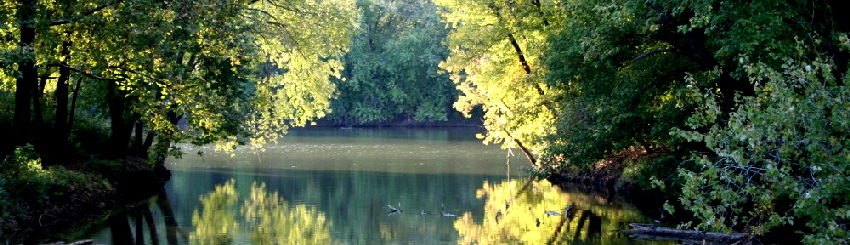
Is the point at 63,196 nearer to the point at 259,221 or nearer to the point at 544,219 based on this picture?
the point at 259,221

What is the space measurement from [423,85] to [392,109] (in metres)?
3.63

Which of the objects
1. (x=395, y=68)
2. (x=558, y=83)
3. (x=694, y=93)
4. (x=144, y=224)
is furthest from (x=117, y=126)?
(x=395, y=68)

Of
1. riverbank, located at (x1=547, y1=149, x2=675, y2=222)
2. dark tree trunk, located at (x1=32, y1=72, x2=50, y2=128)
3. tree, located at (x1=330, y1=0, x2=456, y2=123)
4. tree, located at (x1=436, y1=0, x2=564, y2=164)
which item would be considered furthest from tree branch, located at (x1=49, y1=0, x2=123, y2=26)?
tree, located at (x1=330, y1=0, x2=456, y2=123)

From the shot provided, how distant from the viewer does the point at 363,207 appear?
1105 inches

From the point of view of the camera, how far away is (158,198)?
30172 mm

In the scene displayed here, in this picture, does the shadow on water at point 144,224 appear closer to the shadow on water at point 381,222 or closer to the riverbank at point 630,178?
the shadow on water at point 381,222

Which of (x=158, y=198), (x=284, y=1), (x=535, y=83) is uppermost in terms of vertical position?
(x=284, y=1)

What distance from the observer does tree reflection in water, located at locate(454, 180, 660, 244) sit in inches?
847

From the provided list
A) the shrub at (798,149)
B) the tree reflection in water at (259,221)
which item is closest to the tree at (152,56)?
the tree reflection in water at (259,221)

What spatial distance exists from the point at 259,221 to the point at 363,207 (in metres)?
4.06

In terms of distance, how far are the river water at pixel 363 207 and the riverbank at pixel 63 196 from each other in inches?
26.8

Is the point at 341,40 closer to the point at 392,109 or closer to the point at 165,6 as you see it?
the point at 165,6

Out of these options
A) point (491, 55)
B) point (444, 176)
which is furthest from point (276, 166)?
point (491, 55)

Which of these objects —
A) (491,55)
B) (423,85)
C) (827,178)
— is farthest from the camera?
(423,85)
